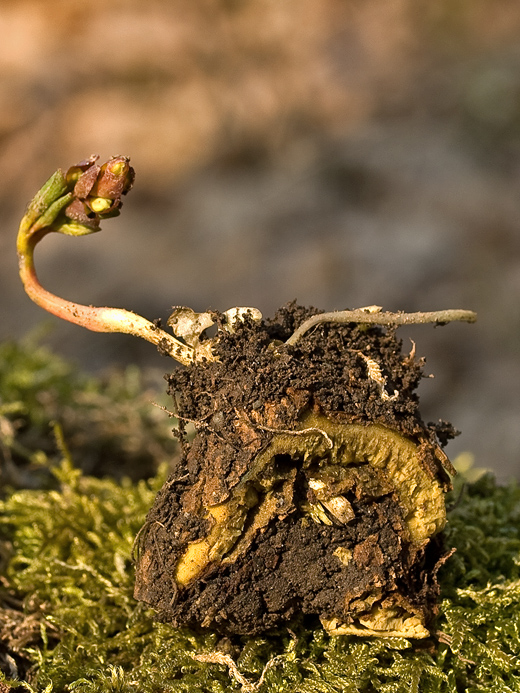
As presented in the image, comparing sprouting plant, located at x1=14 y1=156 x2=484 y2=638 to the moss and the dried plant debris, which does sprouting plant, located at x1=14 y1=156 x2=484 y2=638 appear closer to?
the dried plant debris

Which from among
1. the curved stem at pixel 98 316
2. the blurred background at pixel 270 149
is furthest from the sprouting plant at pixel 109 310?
the blurred background at pixel 270 149

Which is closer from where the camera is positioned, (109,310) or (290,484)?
(290,484)

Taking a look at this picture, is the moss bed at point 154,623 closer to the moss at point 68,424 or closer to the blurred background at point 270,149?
the moss at point 68,424

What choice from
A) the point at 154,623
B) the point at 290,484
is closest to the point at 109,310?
the point at 290,484

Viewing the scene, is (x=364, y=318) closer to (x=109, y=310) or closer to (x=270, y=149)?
(x=109, y=310)

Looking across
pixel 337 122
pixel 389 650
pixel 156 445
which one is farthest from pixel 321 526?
pixel 337 122

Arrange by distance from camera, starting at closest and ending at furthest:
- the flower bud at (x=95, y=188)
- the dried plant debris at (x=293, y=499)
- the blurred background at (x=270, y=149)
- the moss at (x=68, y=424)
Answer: the dried plant debris at (x=293, y=499), the flower bud at (x=95, y=188), the moss at (x=68, y=424), the blurred background at (x=270, y=149)

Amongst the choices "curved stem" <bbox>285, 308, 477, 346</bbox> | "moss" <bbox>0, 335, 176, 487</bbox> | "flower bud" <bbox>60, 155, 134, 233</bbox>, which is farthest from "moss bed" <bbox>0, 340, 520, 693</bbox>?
"flower bud" <bbox>60, 155, 134, 233</bbox>
